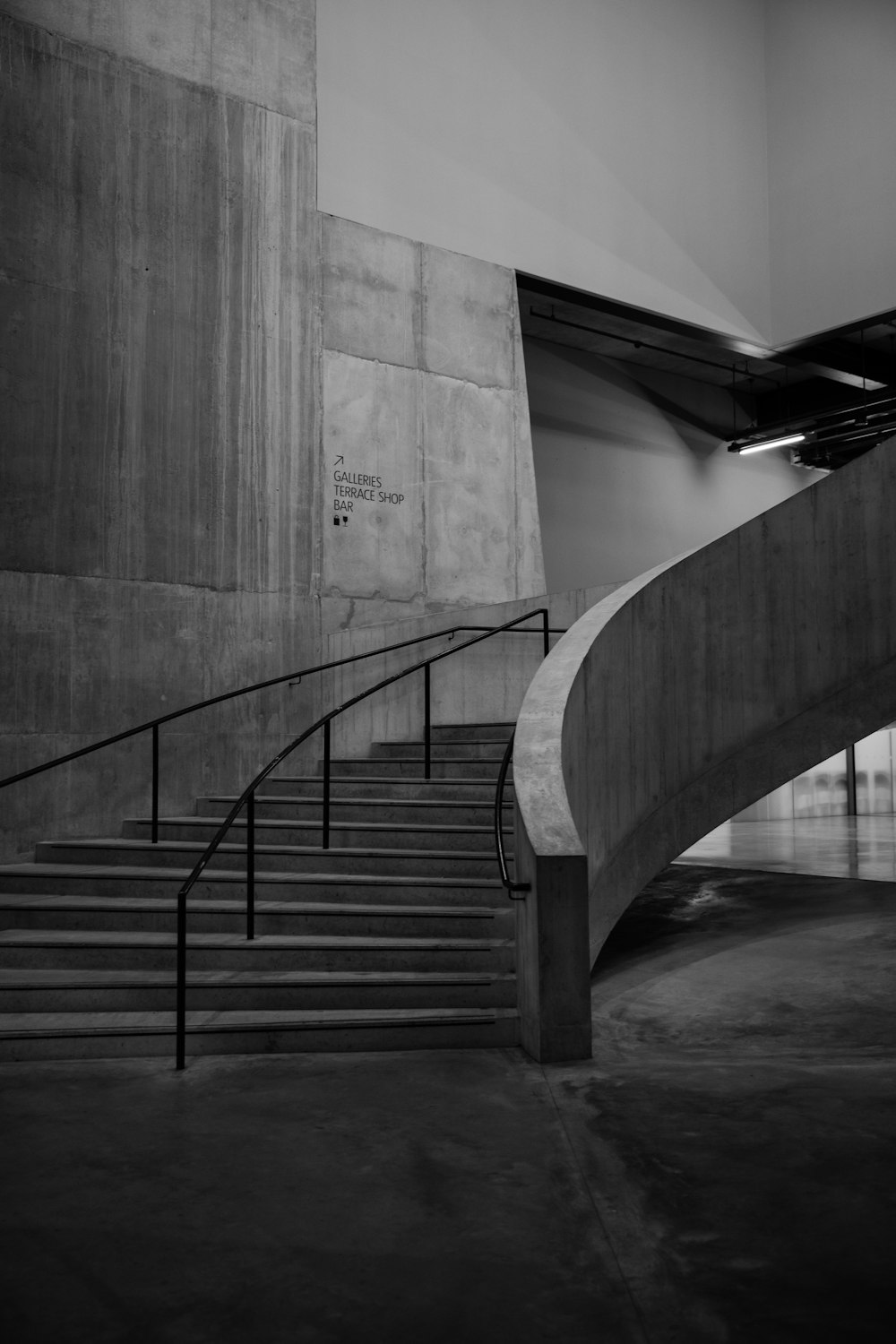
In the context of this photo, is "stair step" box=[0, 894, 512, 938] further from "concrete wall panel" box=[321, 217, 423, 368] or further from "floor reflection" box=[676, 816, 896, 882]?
"concrete wall panel" box=[321, 217, 423, 368]

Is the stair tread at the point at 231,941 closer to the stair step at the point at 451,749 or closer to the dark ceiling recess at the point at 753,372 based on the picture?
the stair step at the point at 451,749

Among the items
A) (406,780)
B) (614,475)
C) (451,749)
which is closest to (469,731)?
(451,749)

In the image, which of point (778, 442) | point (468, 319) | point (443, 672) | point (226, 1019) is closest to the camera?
point (226, 1019)

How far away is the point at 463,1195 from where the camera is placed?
13.3 ft

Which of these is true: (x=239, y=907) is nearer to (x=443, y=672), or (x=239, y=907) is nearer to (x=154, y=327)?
(x=443, y=672)

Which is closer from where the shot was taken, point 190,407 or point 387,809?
point 387,809

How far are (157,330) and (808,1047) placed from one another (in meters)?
8.83

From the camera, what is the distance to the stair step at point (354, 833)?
26.7 ft

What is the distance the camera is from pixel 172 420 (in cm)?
1126

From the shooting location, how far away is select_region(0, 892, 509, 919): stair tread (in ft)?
23.5

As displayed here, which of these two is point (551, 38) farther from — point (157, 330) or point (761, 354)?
point (157, 330)

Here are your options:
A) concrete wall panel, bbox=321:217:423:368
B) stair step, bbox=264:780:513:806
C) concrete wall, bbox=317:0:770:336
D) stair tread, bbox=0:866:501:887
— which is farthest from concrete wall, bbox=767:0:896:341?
stair tread, bbox=0:866:501:887

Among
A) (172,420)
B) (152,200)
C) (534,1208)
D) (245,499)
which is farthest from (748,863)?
(534,1208)

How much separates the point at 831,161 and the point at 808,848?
1034 cm
